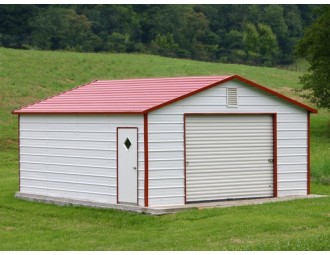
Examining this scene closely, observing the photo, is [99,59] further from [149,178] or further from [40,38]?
[149,178]

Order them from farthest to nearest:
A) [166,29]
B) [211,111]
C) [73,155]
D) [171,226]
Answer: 1. [166,29]
2. [73,155]
3. [211,111]
4. [171,226]

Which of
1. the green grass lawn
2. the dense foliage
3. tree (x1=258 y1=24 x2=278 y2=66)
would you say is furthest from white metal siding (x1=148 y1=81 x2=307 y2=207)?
tree (x1=258 y1=24 x2=278 y2=66)

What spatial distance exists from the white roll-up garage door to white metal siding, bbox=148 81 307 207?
11.2 inches

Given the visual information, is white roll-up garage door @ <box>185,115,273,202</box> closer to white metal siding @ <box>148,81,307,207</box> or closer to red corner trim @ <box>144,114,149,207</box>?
white metal siding @ <box>148,81,307,207</box>

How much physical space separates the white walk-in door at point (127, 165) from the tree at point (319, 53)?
27.1 metres

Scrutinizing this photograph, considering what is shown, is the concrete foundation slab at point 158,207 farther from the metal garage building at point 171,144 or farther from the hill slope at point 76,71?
the hill slope at point 76,71

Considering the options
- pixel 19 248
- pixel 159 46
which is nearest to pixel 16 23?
pixel 159 46

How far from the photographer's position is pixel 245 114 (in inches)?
906

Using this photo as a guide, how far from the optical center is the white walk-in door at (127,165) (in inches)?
839

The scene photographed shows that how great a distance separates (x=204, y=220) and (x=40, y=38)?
239 feet

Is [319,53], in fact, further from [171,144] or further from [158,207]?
[158,207]

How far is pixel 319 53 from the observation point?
4725cm

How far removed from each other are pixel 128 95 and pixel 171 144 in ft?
7.68

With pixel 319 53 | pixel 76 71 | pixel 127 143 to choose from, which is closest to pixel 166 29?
pixel 76 71
